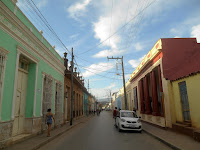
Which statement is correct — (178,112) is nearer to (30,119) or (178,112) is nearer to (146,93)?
(146,93)

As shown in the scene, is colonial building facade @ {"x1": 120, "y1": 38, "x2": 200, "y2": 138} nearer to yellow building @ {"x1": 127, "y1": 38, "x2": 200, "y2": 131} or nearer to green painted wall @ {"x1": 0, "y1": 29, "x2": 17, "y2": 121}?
yellow building @ {"x1": 127, "y1": 38, "x2": 200, "y2": 131}

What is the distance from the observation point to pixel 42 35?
1103cm

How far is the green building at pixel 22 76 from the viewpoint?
6.64 meters

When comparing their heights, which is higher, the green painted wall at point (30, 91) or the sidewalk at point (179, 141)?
the green painted wall at point (30, 91)

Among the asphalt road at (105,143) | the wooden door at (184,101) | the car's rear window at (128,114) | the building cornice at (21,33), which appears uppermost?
the building cornice at (21,33)

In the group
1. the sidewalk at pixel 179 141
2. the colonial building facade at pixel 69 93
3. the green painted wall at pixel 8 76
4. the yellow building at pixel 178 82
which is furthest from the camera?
the colonial building facade at pixel 69 93

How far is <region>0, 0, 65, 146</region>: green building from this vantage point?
664 centimetres

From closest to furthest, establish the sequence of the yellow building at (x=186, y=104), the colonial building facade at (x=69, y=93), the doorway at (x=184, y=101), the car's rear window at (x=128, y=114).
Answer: the yellow building at (x=186, y=104), the doorway at (x=184, y=101), the car's rear window at (x=128, y=114), the colonial building facade at (x=69, y=93)

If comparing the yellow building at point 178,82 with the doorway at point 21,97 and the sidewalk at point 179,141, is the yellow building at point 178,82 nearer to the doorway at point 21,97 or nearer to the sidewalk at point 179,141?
the sidewalk at point 179,141

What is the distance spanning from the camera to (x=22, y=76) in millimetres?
9188

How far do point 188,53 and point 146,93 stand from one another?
6429mm

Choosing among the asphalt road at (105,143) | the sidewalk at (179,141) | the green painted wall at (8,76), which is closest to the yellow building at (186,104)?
the sidewalk at (179,141)

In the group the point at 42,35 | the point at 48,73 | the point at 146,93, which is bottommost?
the point at 146,93

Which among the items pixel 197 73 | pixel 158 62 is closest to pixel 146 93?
pixel 158 62
